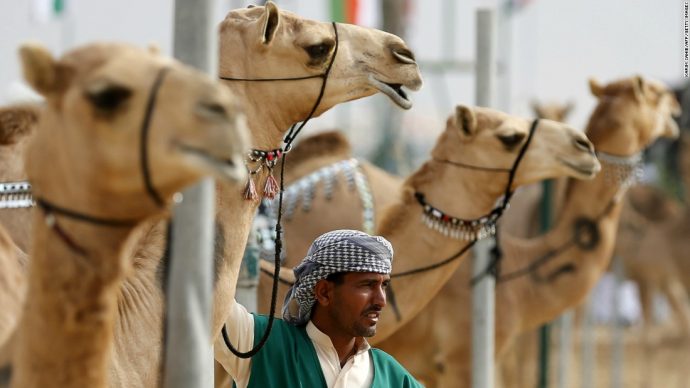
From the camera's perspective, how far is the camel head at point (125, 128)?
2658 mm

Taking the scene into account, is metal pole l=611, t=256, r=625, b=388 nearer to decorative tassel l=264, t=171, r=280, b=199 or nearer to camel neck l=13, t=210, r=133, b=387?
decorative tassel l=264, t=171, r=280, b=199

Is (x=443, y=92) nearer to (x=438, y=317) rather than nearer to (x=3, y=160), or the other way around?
(x=438, y=317)

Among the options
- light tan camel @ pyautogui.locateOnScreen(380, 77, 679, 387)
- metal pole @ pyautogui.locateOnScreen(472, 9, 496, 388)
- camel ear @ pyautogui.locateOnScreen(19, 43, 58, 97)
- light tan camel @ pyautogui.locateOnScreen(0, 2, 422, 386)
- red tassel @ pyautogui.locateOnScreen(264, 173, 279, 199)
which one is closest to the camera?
camel ear @ pyautogui.locateOnScreen(19, 43, 58, 97)

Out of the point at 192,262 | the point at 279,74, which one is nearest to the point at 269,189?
the point at 279,74

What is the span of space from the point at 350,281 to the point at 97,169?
60.8 inches

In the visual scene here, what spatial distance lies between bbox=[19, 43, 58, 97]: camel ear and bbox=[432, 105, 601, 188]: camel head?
3558mm

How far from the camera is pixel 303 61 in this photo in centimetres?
471

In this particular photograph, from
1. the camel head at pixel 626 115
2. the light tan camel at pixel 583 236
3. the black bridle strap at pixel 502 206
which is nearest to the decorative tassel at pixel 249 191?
the black bridle strap at pixel 502 206

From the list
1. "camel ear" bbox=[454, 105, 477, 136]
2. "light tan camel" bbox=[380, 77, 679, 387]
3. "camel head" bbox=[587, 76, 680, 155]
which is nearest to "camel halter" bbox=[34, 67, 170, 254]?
"camel ear" bbox=[454, 105, 477, 136]

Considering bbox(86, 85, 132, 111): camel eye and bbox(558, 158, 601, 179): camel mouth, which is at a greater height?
bbox(86, 85, 132, 111): camel eye

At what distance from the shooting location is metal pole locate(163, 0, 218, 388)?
3.11 meters

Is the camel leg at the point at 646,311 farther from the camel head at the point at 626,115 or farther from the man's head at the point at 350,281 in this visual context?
the man's head at the point at 350,281

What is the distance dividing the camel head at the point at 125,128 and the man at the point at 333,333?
1455mm

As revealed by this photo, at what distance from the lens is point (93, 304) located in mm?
2852
